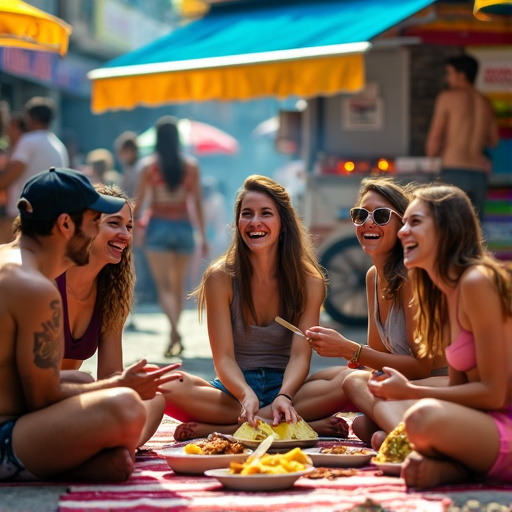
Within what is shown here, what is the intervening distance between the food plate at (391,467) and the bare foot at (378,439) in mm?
477

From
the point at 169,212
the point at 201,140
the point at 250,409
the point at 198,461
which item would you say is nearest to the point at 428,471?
the point at 198,461

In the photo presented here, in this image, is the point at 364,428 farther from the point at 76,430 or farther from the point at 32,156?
the point at 32,156

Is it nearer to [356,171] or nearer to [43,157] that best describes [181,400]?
[43,157]

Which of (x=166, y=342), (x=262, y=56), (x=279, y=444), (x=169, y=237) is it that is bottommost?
(x=166, y=342)

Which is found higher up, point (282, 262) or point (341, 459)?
point (282, 262)

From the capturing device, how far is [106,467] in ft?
14.2

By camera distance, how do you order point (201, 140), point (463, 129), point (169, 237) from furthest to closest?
point (201, 140), point (463, 129), point (169, 237)

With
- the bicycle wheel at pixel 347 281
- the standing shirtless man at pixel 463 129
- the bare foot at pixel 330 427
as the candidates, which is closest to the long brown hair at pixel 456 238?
the bare foot at pixel 330 427

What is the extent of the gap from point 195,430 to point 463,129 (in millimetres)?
5615

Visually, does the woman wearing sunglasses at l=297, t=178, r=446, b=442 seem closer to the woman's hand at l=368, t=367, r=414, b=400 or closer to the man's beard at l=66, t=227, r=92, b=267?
the woman's hand at l=368, t=367, r=414, b=400

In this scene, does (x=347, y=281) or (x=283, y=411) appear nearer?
(x=283, y=411)

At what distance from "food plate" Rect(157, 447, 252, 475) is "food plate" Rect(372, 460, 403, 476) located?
0.54 metres

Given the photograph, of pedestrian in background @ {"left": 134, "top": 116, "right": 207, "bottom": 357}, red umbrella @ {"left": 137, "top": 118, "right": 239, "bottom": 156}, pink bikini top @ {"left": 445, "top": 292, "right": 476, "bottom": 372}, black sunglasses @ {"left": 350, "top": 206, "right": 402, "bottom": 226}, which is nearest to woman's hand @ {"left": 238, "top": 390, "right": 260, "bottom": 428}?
black sunglasses @ {"left": 350, "top": 206, "right": 402, "bottom": 226}

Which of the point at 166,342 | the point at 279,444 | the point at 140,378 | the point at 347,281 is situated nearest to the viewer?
the point at 140,378
